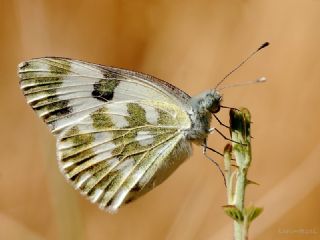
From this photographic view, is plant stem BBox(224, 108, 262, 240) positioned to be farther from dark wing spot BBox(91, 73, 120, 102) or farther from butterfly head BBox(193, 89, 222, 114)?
dark wing spot BBox(91, 73, 120, 102)

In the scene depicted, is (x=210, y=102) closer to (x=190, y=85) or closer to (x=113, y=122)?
(x=113, y=122)

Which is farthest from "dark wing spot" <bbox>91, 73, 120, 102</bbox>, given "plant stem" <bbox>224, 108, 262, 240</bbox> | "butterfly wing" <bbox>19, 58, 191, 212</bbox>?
"plant stem" <bbox>224, 108, 262, 240</bbox>

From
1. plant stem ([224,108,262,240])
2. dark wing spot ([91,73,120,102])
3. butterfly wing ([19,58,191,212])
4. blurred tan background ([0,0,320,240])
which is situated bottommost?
plant stem ([224,108,262,240])

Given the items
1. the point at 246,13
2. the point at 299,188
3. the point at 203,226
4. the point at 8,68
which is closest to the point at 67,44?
the point at 8,68

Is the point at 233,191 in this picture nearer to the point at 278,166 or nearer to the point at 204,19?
the point at 278,166

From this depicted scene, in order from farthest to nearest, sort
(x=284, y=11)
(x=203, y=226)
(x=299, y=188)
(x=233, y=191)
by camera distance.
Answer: (x=284, y=11) < (x=203, y=226) < (x=299, y=188) < (x=233, y=191)

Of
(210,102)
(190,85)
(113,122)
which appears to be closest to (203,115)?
(210,102)
